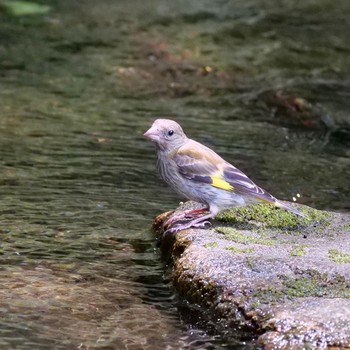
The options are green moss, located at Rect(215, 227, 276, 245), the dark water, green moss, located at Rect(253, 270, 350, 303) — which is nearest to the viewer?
green moss, located at Rect(253, 270, 350, 303)

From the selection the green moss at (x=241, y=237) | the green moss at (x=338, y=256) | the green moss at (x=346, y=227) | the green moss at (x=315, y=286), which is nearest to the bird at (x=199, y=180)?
the green moss at (x=241, y=237)

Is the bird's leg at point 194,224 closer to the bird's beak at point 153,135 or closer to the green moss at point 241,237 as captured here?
the green moss at point 241,237

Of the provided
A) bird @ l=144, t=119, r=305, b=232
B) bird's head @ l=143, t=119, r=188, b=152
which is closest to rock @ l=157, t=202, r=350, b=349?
bird @ l=144, t=119, r=305, b=232

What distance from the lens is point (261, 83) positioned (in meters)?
13.1

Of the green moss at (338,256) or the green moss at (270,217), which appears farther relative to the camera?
the green moss at (270,217)

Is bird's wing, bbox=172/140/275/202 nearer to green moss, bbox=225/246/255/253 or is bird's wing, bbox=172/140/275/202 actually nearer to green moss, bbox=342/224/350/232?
green moss, bbox=342/224/350/232

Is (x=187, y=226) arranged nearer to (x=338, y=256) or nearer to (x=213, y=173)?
(x=213, y=173)

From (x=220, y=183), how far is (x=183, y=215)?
1.21 ft

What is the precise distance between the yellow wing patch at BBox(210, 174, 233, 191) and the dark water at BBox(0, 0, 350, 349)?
71 centimetres

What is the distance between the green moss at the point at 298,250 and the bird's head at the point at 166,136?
4.40 ft

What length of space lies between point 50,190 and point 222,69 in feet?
19.1

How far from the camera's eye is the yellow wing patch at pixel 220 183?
691 centimetres

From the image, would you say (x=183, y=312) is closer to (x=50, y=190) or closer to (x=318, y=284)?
(x=318, y=284)

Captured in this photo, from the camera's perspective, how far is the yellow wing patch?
22.7ft
